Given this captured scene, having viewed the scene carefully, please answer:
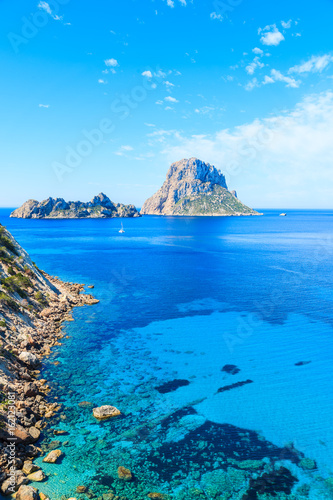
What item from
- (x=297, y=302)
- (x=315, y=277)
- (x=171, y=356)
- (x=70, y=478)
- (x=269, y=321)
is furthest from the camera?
(x=315, y=277)

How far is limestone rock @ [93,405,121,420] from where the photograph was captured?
24.9 meters

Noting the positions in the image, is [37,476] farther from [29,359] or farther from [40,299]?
[40,299]

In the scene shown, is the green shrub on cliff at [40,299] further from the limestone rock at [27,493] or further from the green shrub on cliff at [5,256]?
the limestone rock at [27,493]

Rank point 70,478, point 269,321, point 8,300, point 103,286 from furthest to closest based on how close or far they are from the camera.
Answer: point 103,286 → point 269,321 → point 8,300 → point 70,478

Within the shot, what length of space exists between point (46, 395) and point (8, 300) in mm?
18117

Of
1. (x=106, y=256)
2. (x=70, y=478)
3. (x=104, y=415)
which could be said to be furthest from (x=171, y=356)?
(x=106, y=256)

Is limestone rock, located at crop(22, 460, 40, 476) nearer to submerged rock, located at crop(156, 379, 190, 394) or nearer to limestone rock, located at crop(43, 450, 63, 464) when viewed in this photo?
limestone rock, located at crop(43, 450, 63, 464)

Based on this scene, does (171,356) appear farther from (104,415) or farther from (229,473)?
(229,473)

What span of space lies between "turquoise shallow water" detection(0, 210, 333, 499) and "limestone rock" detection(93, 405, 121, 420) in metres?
0.71

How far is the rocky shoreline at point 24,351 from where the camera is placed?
63.3ft

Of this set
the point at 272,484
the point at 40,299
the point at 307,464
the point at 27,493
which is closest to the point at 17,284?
the point at 40,299

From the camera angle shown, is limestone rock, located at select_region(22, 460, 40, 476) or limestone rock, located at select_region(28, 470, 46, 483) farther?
limestone rock, located at select_region(22, 460, 40, 476)

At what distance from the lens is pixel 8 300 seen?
1585 inches

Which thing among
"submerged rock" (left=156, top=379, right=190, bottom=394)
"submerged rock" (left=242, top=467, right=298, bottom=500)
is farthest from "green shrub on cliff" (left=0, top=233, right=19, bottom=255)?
"submerged rock" (left=242, top=467, right=298, bottom=500)
